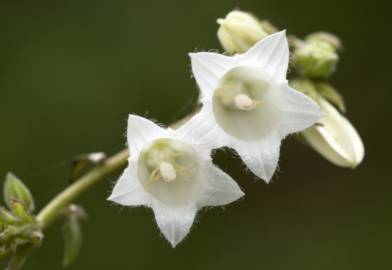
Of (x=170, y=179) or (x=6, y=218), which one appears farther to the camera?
(x=170, y=179)

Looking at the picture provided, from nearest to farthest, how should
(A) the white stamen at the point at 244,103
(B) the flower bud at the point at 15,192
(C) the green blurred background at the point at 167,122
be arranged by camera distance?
(B) the flower bud at the point at 15,192 → (A) the white stamen at the point at 244,103 → (C) the green blurred background at the point at 167,122

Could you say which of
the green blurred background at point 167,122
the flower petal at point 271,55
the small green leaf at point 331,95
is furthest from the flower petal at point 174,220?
the green blurred background at point 167,122

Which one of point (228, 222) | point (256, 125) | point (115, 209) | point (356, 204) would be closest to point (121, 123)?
point (115, 209)

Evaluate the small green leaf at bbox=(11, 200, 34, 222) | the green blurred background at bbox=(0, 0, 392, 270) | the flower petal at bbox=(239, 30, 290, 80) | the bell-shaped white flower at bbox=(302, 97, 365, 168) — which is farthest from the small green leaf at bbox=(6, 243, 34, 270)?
the green blurred background at bbox=(0, 0, 392, 270)

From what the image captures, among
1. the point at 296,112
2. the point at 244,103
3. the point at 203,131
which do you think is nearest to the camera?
the point at 203,131

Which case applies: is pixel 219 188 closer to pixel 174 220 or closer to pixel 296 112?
pixel 174 220

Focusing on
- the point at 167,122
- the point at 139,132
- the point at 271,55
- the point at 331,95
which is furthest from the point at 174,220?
the point at 167,122

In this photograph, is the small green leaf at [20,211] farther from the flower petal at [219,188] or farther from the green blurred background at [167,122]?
the green blurred background at [167,122]
